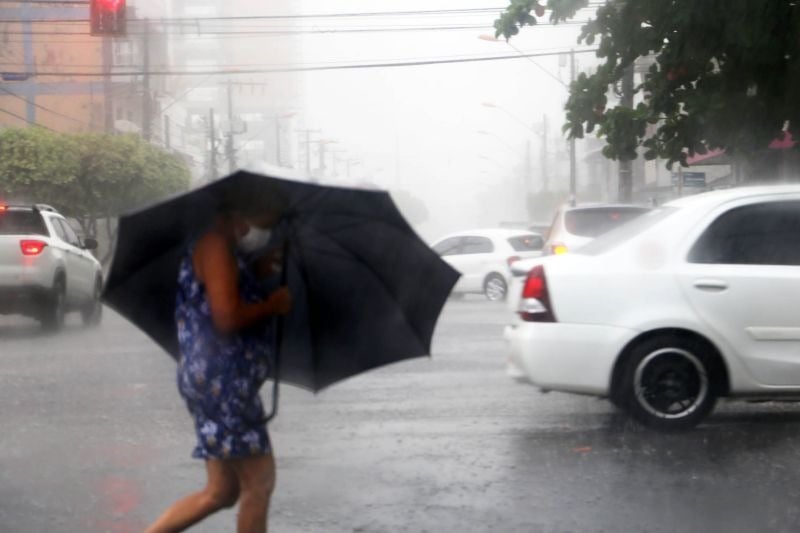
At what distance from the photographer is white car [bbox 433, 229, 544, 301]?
83.8 feet

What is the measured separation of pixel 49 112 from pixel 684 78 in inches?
1782

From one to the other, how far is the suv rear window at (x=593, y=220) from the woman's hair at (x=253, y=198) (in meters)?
13.4

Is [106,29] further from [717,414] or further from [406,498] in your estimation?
[406,498]

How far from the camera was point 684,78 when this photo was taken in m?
19.8

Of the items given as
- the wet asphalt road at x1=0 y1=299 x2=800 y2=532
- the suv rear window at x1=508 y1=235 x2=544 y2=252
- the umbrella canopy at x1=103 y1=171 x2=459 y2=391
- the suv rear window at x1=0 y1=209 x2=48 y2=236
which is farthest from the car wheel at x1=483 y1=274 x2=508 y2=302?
the umbrella canopy at x1=103 y1=171 x2=459 y2=391

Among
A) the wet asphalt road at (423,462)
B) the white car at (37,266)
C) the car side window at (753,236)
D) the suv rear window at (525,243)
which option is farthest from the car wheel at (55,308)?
the car side window at (753,236)

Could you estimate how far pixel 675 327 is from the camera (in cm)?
849

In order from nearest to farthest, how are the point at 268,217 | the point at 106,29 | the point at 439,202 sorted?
the point at 268,217, the point at 106,29, the point at 439,202

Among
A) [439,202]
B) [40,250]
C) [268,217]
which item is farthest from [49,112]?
[268,217]

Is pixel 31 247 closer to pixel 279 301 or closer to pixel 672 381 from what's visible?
pixel 672 381

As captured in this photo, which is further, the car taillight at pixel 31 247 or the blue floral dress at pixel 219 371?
the car taillight at pixel 31 247

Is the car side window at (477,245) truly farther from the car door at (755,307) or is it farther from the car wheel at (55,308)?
Result: the car door at (755,307)

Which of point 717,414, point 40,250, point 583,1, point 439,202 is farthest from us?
point 439,202

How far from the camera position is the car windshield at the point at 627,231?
884 cm
